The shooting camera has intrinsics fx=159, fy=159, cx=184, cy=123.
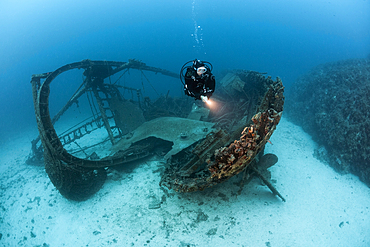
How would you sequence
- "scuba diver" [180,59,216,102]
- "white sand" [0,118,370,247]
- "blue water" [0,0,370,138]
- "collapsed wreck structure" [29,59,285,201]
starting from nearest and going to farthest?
"scuba diver" [180,59,216,102] < "collapsed wreck structure" [29,59,285,201] < "white sand" [0,118,370,247] < "blue water" [0,0,370,138]

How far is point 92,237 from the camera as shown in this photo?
19.3 ft

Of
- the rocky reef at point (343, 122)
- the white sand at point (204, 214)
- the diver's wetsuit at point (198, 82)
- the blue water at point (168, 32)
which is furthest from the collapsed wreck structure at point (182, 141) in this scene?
the blue water at point (168, 32)

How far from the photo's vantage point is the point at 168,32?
474ft

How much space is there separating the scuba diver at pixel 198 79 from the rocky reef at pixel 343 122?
→ 346 inches

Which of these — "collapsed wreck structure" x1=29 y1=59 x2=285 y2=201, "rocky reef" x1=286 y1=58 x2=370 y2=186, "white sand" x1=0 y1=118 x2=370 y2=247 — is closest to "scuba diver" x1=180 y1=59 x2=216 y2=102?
"collapsed wreck structure" x1=29 y1=59 x2=285 y2=201

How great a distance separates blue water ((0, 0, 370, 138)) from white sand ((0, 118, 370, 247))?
77281 millimetres

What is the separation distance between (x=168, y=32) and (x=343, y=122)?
160 metres

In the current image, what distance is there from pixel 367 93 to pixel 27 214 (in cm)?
2001

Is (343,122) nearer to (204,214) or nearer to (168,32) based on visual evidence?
(204,214)

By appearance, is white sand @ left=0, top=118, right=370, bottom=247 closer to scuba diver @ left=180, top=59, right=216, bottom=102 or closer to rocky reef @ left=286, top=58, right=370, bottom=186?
rocky reef @ left=286, top=58, right=370, bottom=186

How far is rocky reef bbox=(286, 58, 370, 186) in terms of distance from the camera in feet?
26.7

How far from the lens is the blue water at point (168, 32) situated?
9031 cm

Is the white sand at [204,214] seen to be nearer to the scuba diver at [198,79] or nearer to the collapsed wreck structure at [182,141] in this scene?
the collapsed wreck structure at [182,141]

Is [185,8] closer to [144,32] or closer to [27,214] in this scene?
[144,32]
